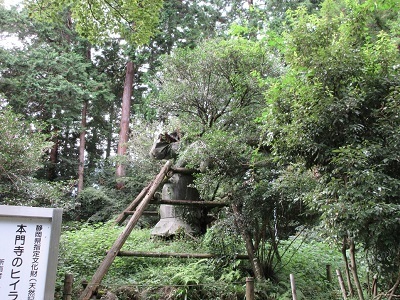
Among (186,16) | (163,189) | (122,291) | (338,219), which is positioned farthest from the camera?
(186,16)

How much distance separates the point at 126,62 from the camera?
18453 mm

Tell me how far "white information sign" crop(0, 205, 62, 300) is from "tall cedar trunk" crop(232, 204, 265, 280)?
4.47 meters

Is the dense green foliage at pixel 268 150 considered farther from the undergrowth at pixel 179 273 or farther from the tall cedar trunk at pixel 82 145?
the tall cedar trunk at pixel 82 145

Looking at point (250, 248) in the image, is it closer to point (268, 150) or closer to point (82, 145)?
point (268, 150)

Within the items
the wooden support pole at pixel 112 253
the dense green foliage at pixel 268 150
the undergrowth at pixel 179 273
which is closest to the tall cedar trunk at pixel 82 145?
the dense green foliage at pixel 268 150

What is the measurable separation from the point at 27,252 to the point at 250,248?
4.69 meters

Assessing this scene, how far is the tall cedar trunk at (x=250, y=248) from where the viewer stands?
640 cm

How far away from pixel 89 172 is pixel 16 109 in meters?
5.04

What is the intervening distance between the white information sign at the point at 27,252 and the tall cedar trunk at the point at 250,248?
447cm

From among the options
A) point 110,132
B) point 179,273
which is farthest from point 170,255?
point 110,132

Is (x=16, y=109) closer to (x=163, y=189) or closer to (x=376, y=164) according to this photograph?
(x=163, y=189)

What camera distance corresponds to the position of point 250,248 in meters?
6.59

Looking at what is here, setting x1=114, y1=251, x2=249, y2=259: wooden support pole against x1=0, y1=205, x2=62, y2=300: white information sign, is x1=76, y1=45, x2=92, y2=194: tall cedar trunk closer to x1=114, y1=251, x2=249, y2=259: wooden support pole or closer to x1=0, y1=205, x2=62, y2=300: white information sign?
x1=114, y1=251, x2=249, y2=259: wooden support pole

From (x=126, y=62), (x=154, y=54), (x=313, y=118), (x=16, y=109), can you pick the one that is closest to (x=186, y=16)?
(x=154, y=54)
